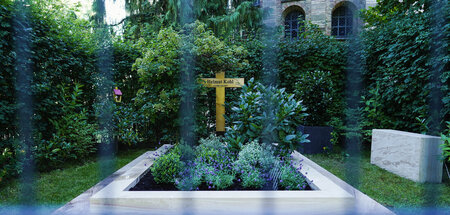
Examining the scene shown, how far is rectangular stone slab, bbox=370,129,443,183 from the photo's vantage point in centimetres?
253

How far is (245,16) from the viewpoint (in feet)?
20.0

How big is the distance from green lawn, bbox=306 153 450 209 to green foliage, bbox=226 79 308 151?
72 centimetres

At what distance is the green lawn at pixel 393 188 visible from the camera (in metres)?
2.00

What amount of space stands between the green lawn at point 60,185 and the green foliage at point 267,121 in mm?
1503

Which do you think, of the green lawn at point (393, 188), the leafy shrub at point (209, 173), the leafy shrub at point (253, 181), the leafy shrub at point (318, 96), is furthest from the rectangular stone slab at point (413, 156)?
the leafy shrub at point (209, 173)

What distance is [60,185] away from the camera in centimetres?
245

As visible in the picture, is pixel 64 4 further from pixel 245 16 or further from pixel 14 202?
pixel 245 16

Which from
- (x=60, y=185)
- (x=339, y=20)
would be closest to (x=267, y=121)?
(x=60, y=185)

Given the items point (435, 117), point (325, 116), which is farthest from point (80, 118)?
point (435, 117)

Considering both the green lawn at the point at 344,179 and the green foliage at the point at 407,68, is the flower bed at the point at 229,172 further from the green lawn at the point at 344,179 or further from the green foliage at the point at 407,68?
the green foliage at the point at 407,68

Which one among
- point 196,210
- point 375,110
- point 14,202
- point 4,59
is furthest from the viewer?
point 375,110

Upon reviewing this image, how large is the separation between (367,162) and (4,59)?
4.90 metres

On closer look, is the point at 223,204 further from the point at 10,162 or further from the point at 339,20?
the point at 339,20

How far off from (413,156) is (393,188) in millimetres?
564
